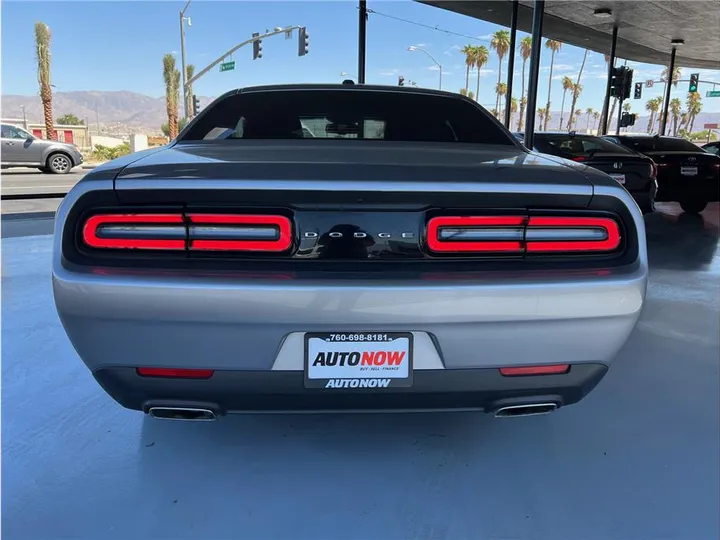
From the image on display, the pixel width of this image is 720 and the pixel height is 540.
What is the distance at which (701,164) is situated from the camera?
8.39 metres

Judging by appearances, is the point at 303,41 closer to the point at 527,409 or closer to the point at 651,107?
the point at 527,409

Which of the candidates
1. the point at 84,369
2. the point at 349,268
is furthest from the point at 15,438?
the point at 349,268

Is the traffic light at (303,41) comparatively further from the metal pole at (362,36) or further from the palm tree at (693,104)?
the palm tree at (693,104)

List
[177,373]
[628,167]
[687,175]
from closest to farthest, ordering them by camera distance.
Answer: [177,373] < [628,167] < [687,175]

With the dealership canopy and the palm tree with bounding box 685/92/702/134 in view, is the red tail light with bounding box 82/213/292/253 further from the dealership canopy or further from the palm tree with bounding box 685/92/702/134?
the palm tree with bounding box 685/92/702/134

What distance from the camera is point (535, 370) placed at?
5.32 feet

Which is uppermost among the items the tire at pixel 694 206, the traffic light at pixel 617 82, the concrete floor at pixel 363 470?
the traffic light at pixel 617 82

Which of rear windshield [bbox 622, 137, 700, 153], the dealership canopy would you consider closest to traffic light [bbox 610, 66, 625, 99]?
the dealership canopy

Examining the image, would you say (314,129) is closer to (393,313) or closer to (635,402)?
(393,313)

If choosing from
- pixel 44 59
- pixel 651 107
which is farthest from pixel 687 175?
pixel 651 107

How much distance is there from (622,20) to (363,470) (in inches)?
631

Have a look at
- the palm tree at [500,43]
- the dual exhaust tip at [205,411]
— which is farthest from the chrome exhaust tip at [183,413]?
the palm tree at [500,43]

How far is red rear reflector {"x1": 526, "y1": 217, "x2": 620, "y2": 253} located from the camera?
62.4 inches

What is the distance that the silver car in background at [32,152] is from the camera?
16328 mm
